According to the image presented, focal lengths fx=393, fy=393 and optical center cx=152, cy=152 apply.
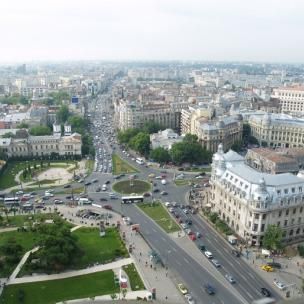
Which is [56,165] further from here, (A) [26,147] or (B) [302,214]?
(B) [302,214]

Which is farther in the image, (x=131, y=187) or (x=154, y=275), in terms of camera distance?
(x=131, y=187)

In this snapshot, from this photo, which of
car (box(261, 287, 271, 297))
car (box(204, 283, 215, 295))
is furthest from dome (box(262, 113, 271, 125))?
car (box(204, 283, 215, 295))

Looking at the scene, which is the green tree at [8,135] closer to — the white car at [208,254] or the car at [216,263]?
the white car at [208,254]

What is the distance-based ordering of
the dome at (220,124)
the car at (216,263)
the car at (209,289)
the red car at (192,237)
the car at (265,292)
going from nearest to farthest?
Result: the car at (265,292) → the car at (209,289) → the car at (216,263) → the red car at (192,237) → the dome at (220,124)

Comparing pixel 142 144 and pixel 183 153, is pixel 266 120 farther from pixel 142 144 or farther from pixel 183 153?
pixel 142 144

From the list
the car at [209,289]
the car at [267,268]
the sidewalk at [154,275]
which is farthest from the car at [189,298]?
the car at [267,268]

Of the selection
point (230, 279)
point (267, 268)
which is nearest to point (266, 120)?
point (267, 268)
